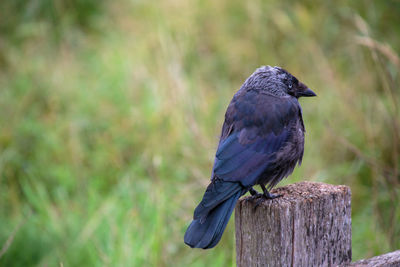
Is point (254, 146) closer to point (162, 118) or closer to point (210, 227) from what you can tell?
point (210, 227)

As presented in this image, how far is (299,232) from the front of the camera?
1772 mm

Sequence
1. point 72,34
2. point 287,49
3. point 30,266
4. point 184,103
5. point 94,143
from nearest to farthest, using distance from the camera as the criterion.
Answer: point 30,266, point 184,103, point 94,143, point 287,49, point 72,34

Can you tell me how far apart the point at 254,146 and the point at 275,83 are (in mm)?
599

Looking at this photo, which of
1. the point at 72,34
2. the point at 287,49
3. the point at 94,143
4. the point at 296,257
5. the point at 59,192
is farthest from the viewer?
the point at 72,34

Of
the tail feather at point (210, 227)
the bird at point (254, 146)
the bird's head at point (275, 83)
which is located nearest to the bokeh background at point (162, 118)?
the bird's head at point (275, 83)

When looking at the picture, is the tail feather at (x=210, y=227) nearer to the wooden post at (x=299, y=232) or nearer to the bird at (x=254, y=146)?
the bird at (x=254, y=146)

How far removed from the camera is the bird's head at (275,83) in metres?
2.83

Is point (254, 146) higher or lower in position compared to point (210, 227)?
higher

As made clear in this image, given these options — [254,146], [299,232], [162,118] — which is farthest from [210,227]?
[162,118]

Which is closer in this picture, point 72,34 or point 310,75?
point 310,75

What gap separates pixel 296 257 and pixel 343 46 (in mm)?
4084

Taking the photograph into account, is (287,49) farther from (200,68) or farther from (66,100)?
(66,100)

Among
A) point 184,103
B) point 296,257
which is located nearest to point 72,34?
point 184,103

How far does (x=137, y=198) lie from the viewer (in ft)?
12.9
